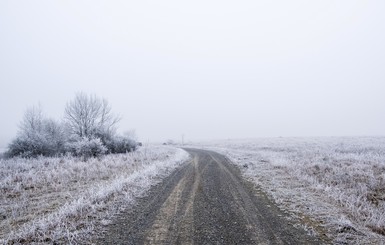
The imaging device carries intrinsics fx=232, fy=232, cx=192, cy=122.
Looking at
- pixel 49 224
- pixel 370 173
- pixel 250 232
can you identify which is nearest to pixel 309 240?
pixel 250 232

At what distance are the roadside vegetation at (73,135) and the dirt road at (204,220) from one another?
19.1 meters

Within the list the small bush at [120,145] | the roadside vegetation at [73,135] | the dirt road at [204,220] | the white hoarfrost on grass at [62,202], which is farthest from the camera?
the small bush at [120,145]

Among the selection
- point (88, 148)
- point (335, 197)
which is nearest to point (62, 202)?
point (335, 197)

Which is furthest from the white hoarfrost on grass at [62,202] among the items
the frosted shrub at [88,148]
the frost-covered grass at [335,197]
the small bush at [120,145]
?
the small bush at [120,145]

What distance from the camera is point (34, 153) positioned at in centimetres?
2639

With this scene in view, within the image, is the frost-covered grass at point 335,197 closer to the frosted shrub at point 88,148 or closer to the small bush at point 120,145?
the frosted shrub at point 88,148

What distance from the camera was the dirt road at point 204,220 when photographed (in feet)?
21.6

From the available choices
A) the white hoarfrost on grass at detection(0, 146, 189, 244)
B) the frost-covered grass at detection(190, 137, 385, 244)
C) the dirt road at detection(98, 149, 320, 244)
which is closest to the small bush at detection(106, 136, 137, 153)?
the white hoarfrost on grass at detection(0, 146, 189, 244)

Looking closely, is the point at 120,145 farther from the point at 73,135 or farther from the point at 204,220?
the point at 204,220

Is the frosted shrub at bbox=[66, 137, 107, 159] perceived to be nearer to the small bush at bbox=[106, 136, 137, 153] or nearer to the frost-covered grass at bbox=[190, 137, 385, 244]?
the small bush at bbox=[106, 136, 137, 153]

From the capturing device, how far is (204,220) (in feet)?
25.8

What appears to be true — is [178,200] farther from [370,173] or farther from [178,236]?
[370,173]

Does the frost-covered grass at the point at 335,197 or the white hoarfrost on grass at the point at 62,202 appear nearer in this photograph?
the white hoarfrost on grass at the point at 62,202

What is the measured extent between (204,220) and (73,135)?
32.4m
